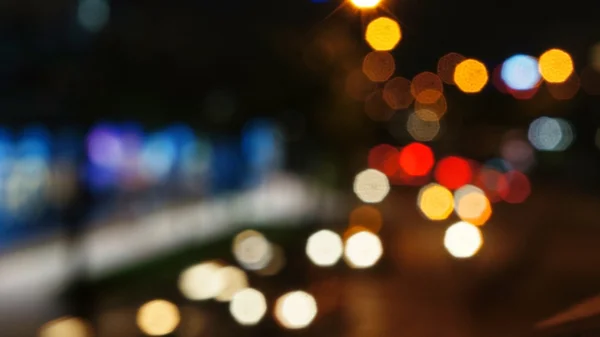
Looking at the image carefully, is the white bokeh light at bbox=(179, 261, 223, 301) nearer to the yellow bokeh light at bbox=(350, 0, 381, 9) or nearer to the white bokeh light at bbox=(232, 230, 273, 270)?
the white bokeh light at bbox=(232, 230, 273, 270)

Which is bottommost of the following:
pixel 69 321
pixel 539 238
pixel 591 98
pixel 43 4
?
pixel 69 321

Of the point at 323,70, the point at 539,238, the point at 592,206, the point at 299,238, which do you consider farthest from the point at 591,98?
the point at 323,70

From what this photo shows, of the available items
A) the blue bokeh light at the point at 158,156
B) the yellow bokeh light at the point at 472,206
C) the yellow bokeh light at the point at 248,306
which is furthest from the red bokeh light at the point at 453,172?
the yellow bokeh light at the point at 248,306

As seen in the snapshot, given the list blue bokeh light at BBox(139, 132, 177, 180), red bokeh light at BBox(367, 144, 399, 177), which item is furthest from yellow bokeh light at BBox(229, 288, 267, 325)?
red bokeh light at BBox(367, 144, 399, 177)

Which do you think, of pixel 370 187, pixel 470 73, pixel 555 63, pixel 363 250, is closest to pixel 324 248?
pixel 363 250

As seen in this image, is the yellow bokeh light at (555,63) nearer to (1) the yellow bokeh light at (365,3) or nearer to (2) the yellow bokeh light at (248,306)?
(2) the yellow bokeh light at (248,306)

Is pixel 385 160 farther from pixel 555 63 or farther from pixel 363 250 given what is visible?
pixel 363 250

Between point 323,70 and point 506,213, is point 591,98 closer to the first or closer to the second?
point 506,213
